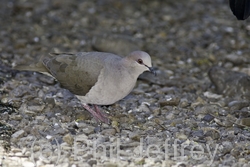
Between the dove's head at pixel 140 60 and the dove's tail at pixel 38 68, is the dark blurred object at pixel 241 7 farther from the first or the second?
the dove's tail at pixel 38 68

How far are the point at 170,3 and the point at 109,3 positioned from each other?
113cm

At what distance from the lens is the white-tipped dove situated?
4961 millimetres

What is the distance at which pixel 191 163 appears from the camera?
170 inches

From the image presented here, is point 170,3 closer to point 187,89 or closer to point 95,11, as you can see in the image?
point 95,11

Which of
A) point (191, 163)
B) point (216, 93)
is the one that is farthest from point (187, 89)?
point (191, 163)

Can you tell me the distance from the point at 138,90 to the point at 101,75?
117cm

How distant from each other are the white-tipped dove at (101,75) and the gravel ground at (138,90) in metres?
0.30

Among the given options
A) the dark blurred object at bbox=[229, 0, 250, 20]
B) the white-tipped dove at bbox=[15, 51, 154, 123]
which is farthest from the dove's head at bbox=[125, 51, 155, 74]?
the dark blurred object at bbox=[229, 0, 250, 20]

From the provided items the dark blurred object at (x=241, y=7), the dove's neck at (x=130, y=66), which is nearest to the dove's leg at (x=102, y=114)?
the dove's neck at (x=130, y=66)

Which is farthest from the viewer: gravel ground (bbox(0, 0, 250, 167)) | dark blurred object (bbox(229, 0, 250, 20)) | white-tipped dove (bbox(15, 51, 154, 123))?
white-tipped dove (bbox(15, 51, 154, 123))

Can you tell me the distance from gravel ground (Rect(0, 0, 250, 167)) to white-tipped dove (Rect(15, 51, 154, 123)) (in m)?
0.30

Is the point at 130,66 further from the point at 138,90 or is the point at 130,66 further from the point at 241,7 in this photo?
the point at 241,7

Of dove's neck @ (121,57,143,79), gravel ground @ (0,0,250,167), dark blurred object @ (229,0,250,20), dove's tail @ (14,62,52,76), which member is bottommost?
gravel ground @ (0,0,250,167)

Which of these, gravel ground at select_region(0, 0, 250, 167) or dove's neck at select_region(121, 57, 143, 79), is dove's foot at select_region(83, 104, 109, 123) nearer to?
gravel ground at select_region(0, 0, 250, 167)
